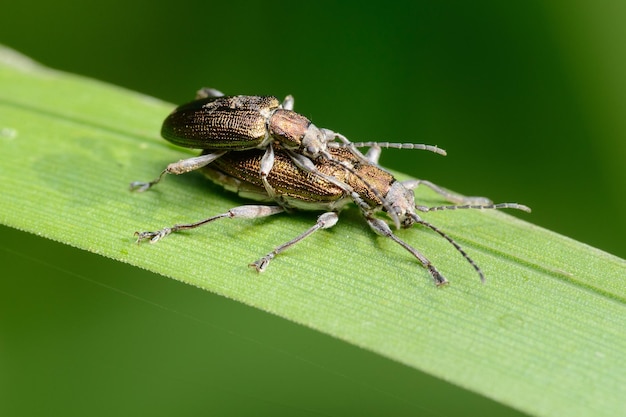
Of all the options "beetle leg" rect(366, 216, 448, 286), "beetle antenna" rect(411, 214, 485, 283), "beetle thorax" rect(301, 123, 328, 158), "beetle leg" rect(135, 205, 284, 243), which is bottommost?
"beetle leg" rect(135, 205, 284, 243)

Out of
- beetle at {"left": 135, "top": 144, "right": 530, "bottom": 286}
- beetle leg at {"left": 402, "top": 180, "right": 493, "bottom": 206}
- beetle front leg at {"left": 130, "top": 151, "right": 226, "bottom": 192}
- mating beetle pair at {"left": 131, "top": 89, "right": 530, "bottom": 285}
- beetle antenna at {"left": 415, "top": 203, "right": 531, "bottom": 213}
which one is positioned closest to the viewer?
beetle antenna at {"left": 415, "top": 203, "right": 531, "bottom": 213}

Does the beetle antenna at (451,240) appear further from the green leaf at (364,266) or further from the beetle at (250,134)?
the beetle at (250,134)

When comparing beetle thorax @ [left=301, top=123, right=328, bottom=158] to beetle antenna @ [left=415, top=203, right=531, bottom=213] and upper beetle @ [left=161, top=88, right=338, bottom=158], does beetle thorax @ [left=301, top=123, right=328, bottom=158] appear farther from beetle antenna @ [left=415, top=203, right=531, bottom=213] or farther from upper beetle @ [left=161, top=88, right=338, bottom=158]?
beetle antenna @ [left=415, top=203, right=531, bottom=213]

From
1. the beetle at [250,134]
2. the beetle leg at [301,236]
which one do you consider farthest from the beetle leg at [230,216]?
the beetle leg at [301,236]

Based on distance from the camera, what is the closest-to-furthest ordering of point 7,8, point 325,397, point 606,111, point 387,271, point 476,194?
point 387,271 → point 325,397 → point 606,111 → point 476,194 → point 7,8

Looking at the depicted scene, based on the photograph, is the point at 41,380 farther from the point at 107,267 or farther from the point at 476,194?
the point at 476,194

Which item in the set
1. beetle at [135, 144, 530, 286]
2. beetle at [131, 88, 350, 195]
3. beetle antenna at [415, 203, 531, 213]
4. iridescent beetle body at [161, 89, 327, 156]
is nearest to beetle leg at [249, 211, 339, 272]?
beetle at [135, 144, 530, 286]

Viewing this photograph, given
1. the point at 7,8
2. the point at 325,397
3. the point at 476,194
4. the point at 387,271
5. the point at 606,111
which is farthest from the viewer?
the point at 7,8

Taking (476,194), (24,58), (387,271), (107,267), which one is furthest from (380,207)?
(24,58)

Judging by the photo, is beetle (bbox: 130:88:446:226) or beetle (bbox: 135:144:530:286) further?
beetle (bbox: 130:88:446:226)
